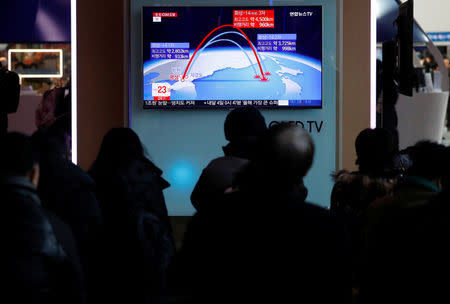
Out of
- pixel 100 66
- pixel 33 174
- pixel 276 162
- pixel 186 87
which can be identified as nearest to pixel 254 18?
pixel 186 87

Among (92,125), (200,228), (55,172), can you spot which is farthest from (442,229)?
(92,125)

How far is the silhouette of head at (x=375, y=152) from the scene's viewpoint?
363 centimetres

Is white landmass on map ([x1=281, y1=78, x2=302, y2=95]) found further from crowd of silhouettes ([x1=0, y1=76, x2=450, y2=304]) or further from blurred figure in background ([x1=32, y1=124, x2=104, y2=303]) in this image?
blurred figure in background ([x1=32, y1=124, x2=104, y2=303])

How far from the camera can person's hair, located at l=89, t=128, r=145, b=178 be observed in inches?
153

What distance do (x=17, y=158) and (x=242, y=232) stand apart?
3.11 ft

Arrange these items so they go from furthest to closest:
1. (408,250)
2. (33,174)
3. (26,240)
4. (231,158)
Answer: (231,158), (33,174), (26,240), (408,250)

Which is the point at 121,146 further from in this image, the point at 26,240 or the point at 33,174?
the point at 26,240

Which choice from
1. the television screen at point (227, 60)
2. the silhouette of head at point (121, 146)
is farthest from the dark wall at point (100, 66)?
the silhouette of head at point (121, 146)

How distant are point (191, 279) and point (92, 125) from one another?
17.2ft

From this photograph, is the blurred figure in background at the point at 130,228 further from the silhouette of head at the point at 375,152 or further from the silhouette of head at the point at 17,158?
the silhouette of head at the point at 17,158

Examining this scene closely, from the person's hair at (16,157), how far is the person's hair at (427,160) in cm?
137

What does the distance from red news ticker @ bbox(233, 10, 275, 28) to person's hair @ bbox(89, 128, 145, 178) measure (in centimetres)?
317

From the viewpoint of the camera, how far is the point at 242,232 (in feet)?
6.52

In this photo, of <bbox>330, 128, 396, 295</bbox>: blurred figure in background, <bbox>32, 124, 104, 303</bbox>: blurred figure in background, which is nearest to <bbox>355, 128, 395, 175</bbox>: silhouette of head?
<bbox>330, 128, 396, 295</bbox>: blurred figure in background
